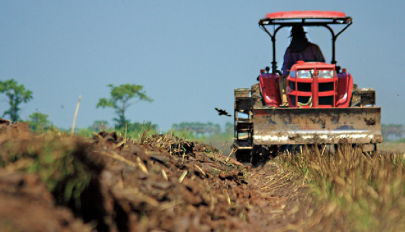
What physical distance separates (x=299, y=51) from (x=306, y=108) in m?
2.26

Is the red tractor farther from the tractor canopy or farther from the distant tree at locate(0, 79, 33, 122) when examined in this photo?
the distant tree at locate(0, 79, 33, 122)

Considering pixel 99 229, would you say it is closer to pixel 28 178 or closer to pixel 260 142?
pixel 28 178

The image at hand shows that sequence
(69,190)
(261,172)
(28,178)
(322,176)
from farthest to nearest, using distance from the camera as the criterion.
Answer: (261,172) → (322,176) → (69,190) → (28,178)

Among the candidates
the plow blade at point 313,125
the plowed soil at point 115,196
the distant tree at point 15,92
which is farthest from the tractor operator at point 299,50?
the distant tree at point 15,92

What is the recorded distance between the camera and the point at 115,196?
358 centimetres

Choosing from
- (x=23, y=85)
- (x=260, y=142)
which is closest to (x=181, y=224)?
(x=260, y=142)

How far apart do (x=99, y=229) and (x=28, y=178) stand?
74 centimetres

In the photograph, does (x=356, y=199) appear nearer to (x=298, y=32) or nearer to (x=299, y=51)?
(x=299, y=51)

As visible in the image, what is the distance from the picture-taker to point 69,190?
3.28 metres

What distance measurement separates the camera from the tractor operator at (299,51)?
10.8m

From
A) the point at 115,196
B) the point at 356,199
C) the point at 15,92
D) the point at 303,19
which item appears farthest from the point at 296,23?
the point at 15,92

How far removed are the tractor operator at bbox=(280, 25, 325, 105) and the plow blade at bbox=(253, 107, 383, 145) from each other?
1.53 meters

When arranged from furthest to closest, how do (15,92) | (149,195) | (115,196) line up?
(15,92) < (149,195) < (115,196)

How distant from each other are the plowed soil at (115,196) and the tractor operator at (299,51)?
5.87 m
